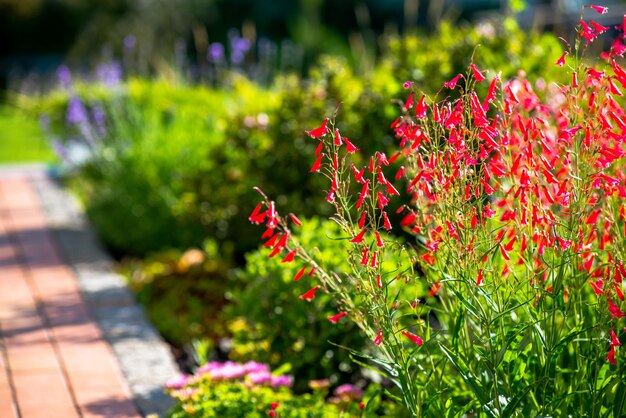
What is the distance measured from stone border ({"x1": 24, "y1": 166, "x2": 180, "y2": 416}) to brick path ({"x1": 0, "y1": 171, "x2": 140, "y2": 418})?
5 centimetres

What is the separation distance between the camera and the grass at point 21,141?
30.0ft

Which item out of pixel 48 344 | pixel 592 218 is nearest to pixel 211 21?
pixel 48 344

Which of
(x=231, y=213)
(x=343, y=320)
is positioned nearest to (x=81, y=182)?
(x=231, y=213)

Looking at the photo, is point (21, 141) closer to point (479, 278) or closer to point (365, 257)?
point (365, 257)

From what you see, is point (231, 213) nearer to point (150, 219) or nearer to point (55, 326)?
point (150, 219)

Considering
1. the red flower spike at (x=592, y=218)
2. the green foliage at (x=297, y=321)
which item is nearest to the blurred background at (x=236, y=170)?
the green foliage at (x=297, y=321)

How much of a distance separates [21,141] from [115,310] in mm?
6076

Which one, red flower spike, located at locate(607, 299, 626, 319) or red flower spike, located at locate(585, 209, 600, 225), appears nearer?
red flower spike, located at locate(607, 299, 626, 319)

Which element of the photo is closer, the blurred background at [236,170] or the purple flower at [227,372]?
the purple flower at [227,372]

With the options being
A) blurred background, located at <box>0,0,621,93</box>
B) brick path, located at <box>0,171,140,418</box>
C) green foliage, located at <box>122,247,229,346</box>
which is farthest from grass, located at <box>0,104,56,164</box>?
green foliage, located at <box>122,247,229,346</box>

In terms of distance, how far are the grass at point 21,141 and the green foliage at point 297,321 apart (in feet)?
16.2

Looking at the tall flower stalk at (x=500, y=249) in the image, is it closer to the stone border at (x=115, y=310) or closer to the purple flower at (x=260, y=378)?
the purple flower at (x=260, y=378)

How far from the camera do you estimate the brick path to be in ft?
11.6

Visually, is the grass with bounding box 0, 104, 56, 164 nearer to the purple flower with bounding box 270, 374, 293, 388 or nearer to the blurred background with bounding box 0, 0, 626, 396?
the blurred background with bounding box 0, 0, 626, 396
